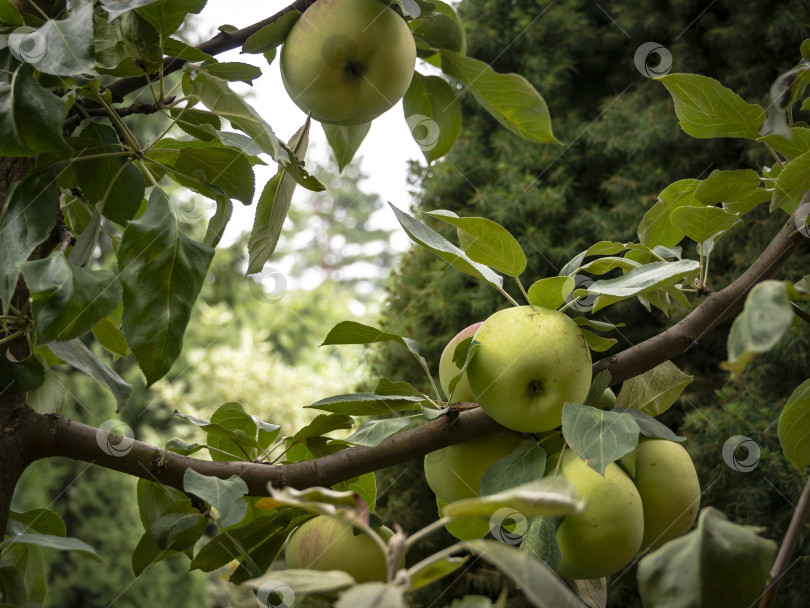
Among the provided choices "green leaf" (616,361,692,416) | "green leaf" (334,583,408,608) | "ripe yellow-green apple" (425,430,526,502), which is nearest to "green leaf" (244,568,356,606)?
"green leaf" (334,583,408,608)

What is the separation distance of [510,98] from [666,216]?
0.19m

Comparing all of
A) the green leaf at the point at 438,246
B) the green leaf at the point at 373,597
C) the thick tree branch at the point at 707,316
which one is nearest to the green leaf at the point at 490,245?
the green leaf at the point at 438,246

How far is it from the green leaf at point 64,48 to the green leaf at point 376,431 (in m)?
0.32

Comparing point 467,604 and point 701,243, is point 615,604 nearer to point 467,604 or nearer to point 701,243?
point 701,243

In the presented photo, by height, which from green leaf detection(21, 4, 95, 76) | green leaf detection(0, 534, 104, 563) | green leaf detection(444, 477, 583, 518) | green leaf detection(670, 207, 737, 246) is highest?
green leaf detection(21, 4, 95, 76)

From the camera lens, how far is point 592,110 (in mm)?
1821

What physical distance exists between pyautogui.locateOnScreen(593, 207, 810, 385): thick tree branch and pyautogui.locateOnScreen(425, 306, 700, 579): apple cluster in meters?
0.04

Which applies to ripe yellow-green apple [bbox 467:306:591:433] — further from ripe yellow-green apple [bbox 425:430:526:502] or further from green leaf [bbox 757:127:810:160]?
green leaf [bbox 757:127:810:160]

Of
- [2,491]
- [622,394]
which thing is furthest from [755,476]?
[2,491]

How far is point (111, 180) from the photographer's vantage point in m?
0.67

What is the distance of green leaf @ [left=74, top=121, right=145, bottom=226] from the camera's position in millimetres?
645

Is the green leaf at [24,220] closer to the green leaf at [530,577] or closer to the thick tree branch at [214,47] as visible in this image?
the thick tree branch at [214,47]

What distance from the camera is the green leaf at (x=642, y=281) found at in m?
0.50

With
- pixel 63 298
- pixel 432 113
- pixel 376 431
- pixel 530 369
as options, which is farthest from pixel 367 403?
pixel 432 113
